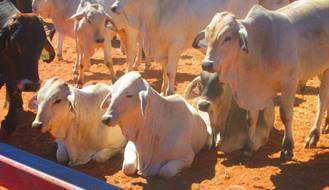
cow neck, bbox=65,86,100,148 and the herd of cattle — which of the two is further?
cow neck, bbox=65,86,100,148

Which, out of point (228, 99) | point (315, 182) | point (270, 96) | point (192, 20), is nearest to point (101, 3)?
point (192, 20)

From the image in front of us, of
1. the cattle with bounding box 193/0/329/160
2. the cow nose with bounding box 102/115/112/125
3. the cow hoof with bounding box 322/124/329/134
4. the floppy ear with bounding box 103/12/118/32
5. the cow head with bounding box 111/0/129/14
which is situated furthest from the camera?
the floppy ear with bounding box 103/12/118/32

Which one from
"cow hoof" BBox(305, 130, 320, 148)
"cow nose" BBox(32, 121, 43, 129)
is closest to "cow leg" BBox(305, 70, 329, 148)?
"cow hoof" BBox(305, 130, 320, 148)

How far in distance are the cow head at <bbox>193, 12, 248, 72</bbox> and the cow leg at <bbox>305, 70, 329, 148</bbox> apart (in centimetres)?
154

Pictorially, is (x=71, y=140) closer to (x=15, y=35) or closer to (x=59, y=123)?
(x=59, y=123)

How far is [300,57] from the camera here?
5.43m

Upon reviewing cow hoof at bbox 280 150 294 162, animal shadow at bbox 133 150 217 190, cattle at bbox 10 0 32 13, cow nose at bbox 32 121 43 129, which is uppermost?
cattle at bbox 10 0 32 13

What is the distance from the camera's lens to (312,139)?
19.6 ft

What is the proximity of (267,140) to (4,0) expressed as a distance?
3932mm

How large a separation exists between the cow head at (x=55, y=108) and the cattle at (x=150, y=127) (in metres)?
0.56

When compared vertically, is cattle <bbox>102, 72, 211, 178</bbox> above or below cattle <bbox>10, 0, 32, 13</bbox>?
below

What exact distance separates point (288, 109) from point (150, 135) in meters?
1.47

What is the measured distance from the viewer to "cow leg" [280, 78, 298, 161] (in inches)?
209

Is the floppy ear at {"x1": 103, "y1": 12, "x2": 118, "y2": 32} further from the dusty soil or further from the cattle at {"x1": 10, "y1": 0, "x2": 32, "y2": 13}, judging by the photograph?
the dusty soil
